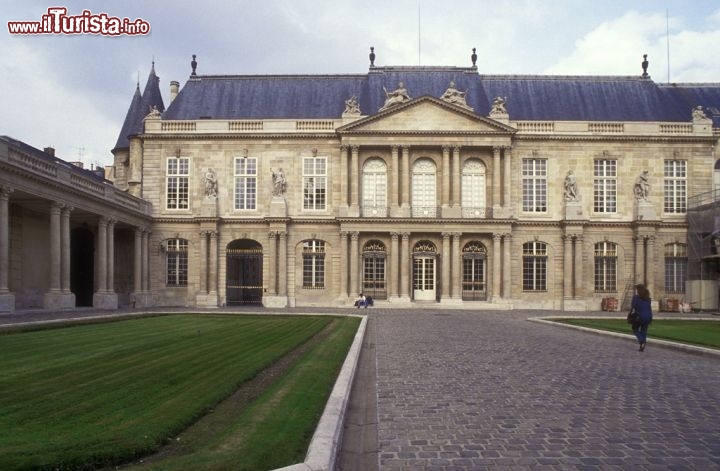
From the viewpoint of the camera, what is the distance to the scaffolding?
135 ft

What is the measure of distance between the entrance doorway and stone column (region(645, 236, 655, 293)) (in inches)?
1046

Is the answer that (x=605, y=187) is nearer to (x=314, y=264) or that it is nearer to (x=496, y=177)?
(x=496, y=177)

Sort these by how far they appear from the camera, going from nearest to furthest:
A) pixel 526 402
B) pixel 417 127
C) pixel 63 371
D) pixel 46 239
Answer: pixel 526 402, pixel 63 371, pixel 46 239, pixel 417 127

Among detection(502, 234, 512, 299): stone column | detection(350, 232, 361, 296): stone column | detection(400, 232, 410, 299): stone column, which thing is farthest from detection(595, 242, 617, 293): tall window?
detection(350, 232, 361, 296): stone column

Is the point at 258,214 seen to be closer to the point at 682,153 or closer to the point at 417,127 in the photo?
the point at 417,127

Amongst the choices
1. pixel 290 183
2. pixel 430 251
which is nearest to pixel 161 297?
pixel 290 183

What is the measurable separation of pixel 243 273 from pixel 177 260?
4701 millimetres

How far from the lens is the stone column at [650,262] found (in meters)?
42.5

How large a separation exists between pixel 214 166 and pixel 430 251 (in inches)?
644

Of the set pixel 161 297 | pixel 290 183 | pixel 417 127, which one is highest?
pixel 417 127

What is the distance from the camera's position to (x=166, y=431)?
691 cm

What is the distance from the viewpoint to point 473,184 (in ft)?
144

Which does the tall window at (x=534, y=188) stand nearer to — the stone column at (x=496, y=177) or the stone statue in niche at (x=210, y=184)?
the stone column at (x=496, y=177)

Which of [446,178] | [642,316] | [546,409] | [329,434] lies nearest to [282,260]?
[446,178]
